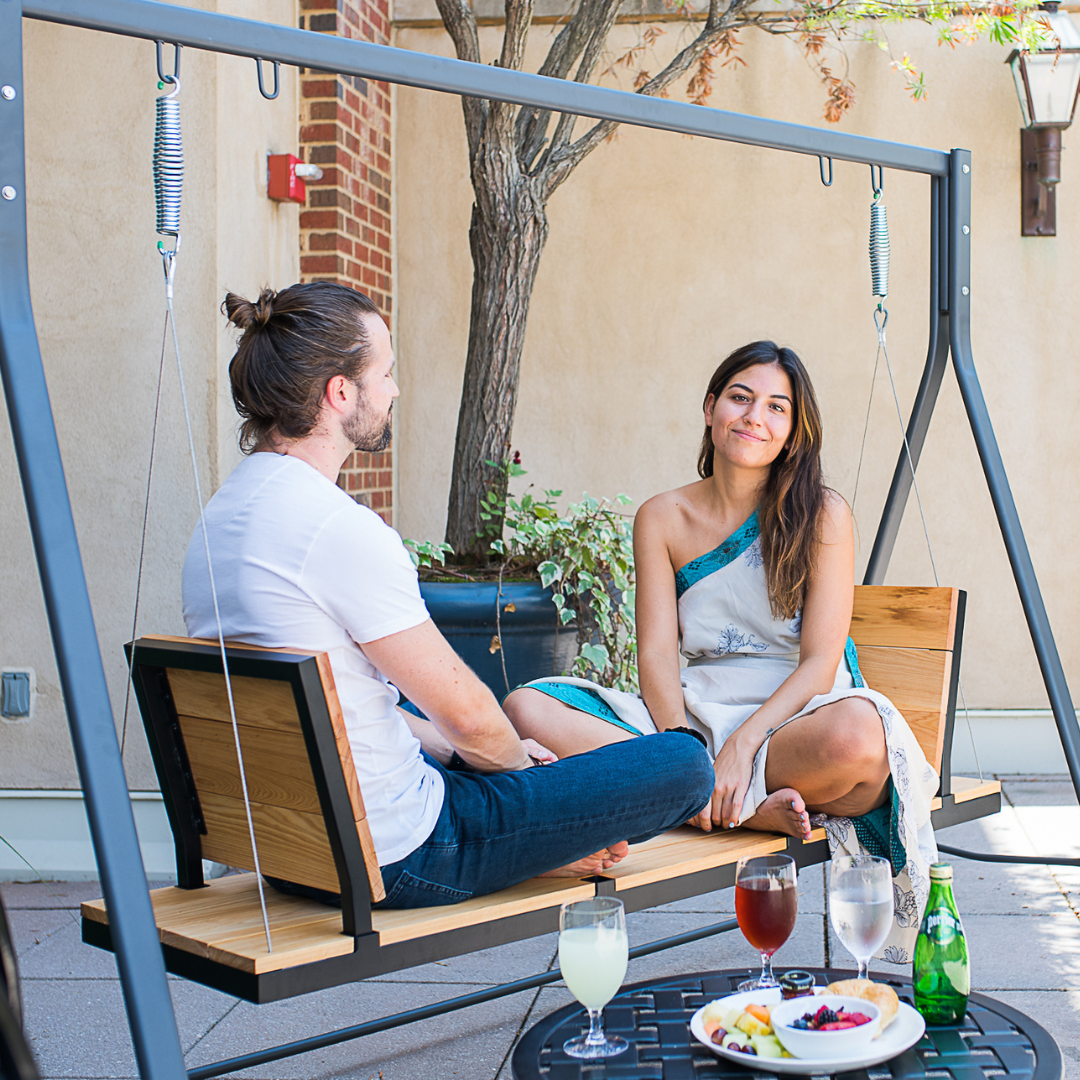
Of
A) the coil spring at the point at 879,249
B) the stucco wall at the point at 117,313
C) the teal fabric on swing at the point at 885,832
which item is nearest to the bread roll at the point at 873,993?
the teal fabric on swing at the point at 885,832

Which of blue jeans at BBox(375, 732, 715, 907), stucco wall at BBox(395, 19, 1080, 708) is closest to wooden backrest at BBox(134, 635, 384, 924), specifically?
blue jeans at BBox(375, 732, 715, 907)

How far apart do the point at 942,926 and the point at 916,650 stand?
1.29 m

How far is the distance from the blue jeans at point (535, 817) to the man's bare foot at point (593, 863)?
0.06 meters

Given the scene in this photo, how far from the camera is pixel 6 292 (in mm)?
1598

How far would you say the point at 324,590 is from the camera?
1.72 metres

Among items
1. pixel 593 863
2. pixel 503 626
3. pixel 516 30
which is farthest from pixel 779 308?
pixel 593 863

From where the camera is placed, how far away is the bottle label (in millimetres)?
1544

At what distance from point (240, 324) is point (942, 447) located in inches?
132

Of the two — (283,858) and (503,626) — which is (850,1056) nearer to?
(283,858)

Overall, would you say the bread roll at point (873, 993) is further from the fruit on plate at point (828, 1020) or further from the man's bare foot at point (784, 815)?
the man's bare foot at point (784, 815)

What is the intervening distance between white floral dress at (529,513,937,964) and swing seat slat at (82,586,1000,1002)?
0.42 meters

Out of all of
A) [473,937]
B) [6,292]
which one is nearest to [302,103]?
[6,292]

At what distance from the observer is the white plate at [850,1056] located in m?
1.38

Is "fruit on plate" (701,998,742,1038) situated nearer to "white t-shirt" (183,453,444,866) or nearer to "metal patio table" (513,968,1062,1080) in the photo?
"metal patio table" (513,968,1062,1080)
